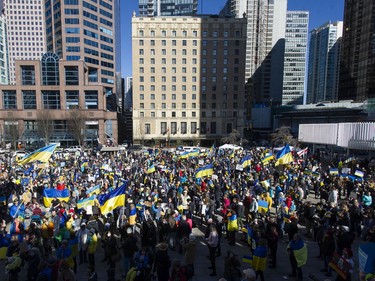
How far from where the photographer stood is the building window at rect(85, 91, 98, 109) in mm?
54375

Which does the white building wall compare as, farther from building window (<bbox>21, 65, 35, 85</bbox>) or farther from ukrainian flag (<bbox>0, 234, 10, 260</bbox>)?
building window (<bbox>21, 65, 35, 85</bbox>)

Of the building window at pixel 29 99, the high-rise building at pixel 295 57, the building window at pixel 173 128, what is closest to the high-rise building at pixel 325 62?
the high-rise building at pixel 295 57

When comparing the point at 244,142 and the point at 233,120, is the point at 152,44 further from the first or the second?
the point at 244,142

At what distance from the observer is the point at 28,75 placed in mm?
52406

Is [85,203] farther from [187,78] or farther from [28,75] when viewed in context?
[187,78]

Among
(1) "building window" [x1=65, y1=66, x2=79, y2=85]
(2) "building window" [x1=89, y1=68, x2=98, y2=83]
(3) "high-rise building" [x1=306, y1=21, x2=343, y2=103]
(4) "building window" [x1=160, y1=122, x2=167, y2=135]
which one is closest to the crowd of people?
(1) "building window" [x1=65, y1=66, x2=79, y2=85]

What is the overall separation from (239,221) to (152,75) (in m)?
56.6

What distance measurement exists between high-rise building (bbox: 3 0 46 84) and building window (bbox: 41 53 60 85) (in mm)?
108079

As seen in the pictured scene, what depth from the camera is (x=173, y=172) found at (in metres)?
21.2

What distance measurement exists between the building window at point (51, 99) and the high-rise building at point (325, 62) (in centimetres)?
14002

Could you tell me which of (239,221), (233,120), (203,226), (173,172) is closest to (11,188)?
(173,172)

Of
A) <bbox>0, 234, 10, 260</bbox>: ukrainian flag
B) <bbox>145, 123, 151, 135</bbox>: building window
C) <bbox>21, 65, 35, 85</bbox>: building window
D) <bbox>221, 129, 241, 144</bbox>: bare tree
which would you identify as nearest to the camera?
<bbox>0, 234, 10, 260</bbox>: ukrainian flag

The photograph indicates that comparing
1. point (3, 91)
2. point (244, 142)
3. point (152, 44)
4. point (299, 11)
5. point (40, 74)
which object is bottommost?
point (244, 142)

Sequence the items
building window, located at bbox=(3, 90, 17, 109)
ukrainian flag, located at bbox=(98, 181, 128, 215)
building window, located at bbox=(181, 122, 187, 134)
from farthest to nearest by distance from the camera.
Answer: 1. building window, located at bbox=(181, 122, 187, 134)
2. building window, located at bbox=(3, 90, 17, 109)
3. ukrainian flag, located at bbox=(98, 181, 128, 215)
